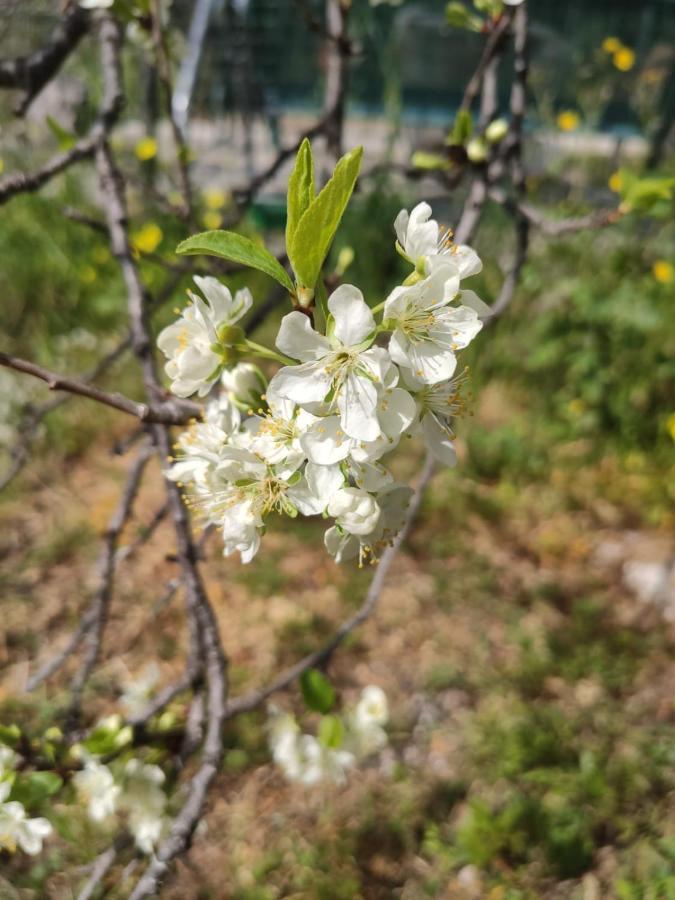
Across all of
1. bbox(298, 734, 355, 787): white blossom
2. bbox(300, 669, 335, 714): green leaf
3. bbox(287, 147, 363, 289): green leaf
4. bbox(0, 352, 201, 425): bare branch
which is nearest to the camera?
bbox(287, 147, 363, 289): green leaf

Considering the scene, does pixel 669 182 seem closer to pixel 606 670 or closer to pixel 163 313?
pixel 606 670

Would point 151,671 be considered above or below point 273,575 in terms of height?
above

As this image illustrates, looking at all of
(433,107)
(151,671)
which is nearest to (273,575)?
(151,671)

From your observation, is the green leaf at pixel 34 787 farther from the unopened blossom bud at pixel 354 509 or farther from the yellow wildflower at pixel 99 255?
the yellow wildflower at pixel 99 255

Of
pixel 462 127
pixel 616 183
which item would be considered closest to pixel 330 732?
pixel 462 127

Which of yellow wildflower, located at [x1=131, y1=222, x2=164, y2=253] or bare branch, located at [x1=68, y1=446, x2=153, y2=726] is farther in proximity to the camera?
yellow wildflower, located at [x1=131, y1=222, x2=164, y2=253]

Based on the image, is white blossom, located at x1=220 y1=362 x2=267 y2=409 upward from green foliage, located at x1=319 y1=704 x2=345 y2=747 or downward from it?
upward

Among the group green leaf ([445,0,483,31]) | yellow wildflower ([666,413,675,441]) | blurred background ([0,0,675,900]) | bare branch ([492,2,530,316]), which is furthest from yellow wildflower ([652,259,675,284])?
green leaf ([445,0,483,31])

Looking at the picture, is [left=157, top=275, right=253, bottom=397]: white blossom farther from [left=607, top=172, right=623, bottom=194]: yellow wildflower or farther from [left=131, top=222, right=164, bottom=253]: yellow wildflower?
[left=131, top=222, right=164, bottom=253]: yellow wildflower
